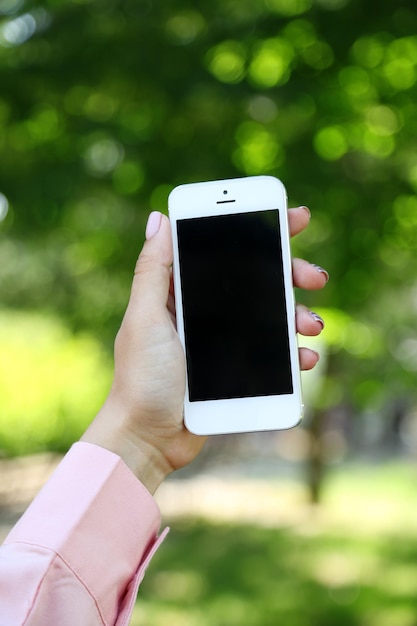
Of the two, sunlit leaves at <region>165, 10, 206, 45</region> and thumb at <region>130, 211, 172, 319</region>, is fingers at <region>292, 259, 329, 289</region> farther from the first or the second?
sunlit leaves at <region>165, 10, 206, 45</region>

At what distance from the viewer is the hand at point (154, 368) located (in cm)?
165

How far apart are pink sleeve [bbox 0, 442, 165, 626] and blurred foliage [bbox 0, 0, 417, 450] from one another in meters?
2.32

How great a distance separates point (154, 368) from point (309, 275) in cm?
38

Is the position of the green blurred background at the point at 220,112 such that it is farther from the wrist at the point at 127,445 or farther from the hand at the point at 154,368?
the wrist at the point at 127,445

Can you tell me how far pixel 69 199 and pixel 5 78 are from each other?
57 centimetres

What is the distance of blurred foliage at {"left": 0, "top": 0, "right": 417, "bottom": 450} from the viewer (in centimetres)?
359

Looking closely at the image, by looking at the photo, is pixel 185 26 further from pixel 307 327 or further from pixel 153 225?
pixel 307 327

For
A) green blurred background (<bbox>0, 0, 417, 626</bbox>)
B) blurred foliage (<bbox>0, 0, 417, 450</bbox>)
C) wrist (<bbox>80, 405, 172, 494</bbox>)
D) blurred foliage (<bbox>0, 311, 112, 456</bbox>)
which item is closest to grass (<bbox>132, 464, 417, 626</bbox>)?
blurred foliage (<bbox>0, 311, 112, 456</bbox>)

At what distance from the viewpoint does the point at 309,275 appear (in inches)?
71.1

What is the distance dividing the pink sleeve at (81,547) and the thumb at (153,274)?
0.39m

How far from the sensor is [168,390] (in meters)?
1.74

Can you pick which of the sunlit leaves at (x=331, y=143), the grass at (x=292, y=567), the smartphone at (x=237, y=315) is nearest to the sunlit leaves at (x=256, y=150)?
the sunlit leaves at (x=331, y=143)

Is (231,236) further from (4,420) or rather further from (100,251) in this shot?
(4,420)

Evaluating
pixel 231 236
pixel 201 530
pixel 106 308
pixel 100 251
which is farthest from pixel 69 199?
pixel 201 530
